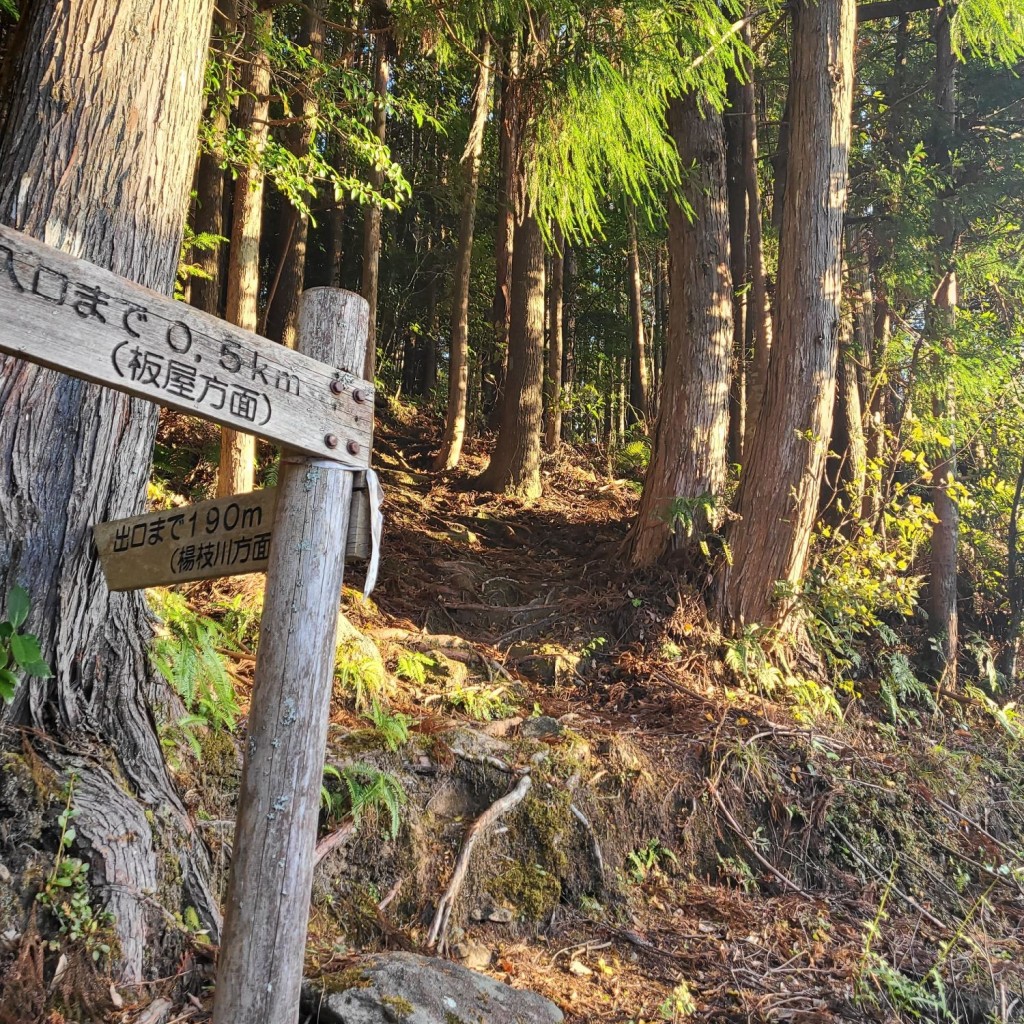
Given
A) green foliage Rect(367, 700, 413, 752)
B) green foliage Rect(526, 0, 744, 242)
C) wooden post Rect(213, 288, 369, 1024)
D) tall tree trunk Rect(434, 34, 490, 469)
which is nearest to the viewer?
wooden post Rect(213, 288, 369, 1024)

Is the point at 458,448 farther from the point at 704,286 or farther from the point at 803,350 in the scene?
the point at 803,350

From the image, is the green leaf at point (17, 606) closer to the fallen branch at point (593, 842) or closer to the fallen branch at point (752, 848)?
the fallen branch at point (593, 842)

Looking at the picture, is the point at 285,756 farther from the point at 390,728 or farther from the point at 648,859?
the point at 648,859

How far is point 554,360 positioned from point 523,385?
11.7 ft

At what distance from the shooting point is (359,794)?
420cm

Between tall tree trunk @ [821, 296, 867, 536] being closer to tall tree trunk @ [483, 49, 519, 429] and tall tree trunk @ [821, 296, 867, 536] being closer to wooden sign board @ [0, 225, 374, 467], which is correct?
tall tree trunk @ [483, 49, 519, 429]

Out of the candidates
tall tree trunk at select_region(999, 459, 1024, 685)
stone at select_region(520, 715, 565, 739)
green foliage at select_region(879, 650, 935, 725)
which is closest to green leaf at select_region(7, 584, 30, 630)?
stone at select_region(520, 715, 565, 739)

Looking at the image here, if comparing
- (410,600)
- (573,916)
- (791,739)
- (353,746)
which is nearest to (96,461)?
(353,746)

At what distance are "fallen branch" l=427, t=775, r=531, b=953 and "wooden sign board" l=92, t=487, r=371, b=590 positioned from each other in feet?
7.75

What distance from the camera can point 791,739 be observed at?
638cm

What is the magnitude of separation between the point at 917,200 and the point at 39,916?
10943 millimetres

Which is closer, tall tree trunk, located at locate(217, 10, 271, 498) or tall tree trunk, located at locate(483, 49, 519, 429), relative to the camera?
tall tree trunk, located at locate(217, 10, 271, 498)

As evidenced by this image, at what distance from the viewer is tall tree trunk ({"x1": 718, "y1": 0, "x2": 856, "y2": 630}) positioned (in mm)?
7484

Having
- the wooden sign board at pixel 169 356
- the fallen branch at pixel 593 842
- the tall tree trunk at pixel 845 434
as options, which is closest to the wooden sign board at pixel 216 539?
the wooden sign board at pixel 169 356
